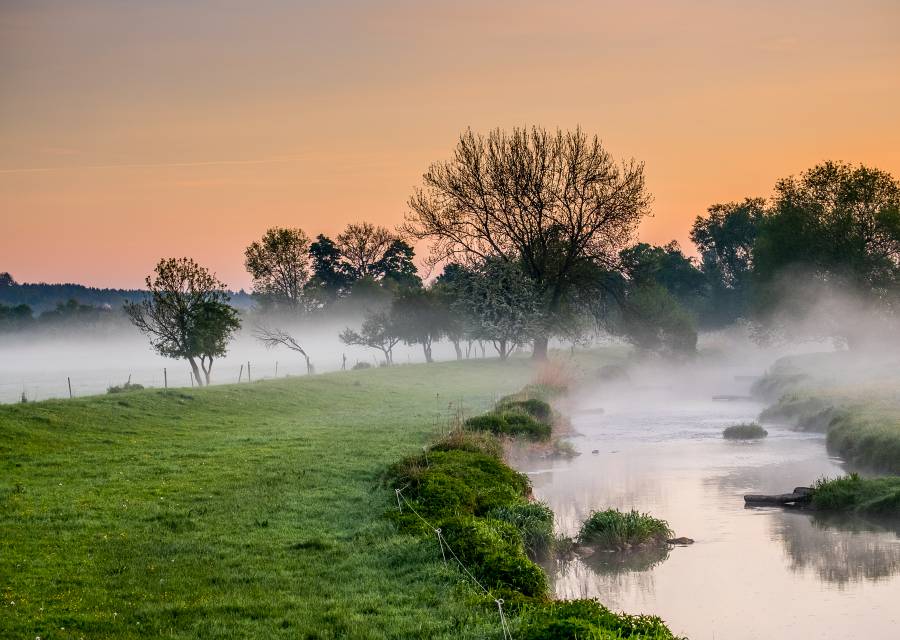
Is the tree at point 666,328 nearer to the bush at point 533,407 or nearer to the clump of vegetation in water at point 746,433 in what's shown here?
the bush at point 533,407

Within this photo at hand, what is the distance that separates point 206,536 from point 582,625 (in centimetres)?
812

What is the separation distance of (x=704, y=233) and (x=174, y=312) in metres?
86.7

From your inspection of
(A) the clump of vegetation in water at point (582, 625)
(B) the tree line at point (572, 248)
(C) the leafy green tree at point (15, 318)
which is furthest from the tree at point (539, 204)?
(C) the leafy green tree at point (15, 318)

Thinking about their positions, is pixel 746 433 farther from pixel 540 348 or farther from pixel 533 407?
pixel 540 348

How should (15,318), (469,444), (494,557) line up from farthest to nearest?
(15,318) → (469,444) → (494,557)

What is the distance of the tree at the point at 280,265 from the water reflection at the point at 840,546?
103650 millimetres

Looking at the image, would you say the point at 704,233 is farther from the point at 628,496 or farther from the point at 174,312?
the point at 628,496

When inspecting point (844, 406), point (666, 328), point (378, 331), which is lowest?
point (844, 406)

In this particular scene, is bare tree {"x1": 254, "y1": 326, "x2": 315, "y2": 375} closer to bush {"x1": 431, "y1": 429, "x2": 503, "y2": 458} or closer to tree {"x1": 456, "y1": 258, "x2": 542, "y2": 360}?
tree {"x1": 456, "y1": 258, "x2": 542, "y2": 360}

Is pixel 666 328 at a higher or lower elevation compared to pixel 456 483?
higher

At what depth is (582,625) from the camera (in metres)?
10.9

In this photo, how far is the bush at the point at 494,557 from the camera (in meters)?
14.2

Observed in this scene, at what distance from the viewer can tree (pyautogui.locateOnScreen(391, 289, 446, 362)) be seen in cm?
9556

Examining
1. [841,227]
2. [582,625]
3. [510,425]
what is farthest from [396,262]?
[582,625]
